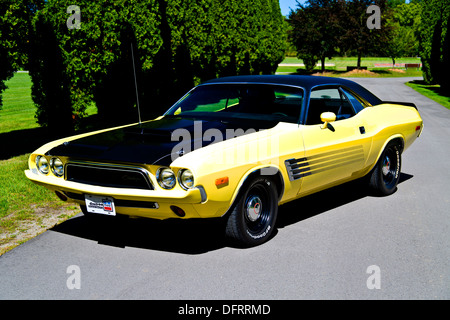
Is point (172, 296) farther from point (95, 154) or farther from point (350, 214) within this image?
point (350, 214)

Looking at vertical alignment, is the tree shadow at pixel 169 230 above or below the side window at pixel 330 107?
below

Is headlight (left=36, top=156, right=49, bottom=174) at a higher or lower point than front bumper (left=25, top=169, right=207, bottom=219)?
higher

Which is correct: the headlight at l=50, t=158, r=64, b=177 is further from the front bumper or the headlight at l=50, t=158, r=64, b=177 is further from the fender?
the fender

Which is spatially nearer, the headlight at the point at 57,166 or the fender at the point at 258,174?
the fender at the point at 258,174

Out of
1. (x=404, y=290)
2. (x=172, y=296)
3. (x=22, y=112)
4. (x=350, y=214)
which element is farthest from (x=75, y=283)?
(x=22, y=112)

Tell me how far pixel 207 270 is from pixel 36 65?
25.3 feet

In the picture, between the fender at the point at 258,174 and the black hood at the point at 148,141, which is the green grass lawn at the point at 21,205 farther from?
the fender at the point at 258,174

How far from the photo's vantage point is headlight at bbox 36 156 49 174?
203 inches

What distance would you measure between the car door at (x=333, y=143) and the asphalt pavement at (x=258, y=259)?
0.54 metres

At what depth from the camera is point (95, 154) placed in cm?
474

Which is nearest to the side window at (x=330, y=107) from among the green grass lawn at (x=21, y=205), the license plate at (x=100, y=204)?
the license plate at (x=100, y=204)

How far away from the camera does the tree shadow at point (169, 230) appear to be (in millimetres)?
Result: 5113

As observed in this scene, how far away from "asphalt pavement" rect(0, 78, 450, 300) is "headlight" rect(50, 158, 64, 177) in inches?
29.9

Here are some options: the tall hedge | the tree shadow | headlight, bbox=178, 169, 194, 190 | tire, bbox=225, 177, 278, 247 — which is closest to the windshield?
tire, bbox=225, 177, 278, 247
